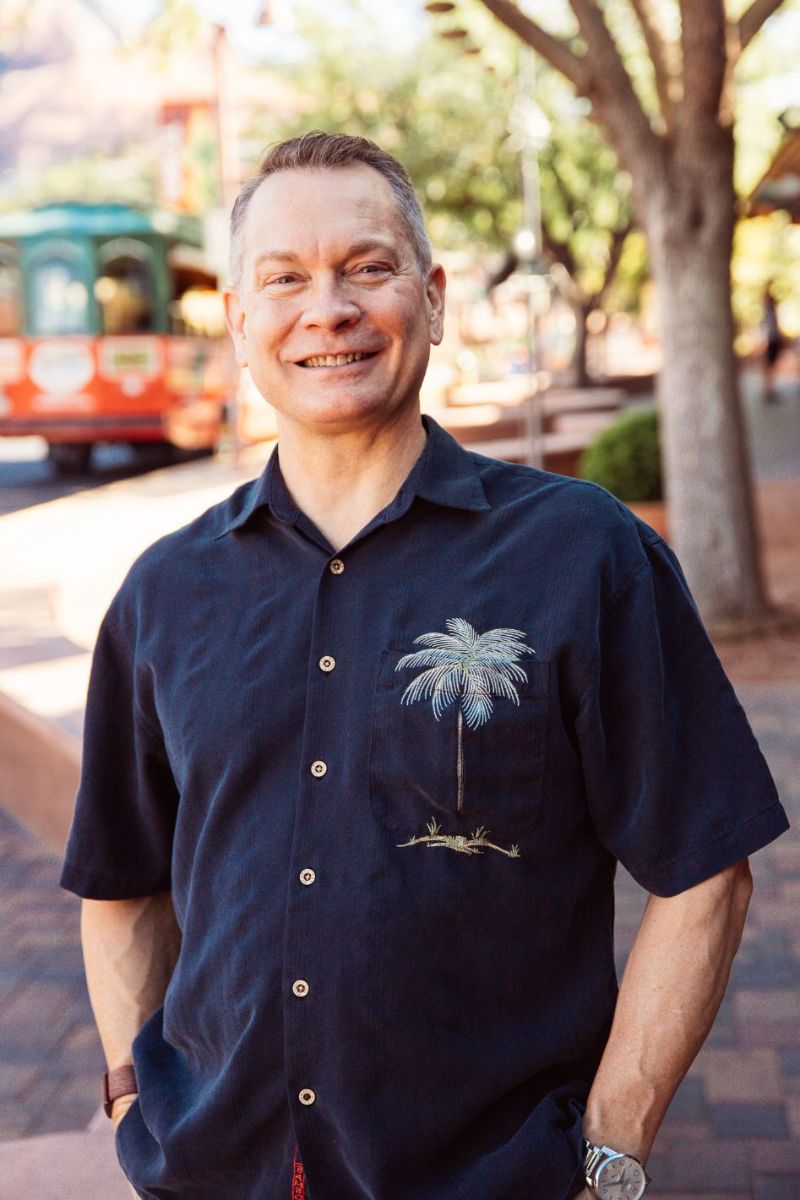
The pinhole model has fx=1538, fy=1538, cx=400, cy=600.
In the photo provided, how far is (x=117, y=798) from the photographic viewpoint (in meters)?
2.01

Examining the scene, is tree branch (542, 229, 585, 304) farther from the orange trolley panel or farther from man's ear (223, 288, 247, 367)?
man's ear (223, 288, 247, 367)

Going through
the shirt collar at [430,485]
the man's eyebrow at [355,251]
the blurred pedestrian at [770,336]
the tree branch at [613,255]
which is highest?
the man's eyebrow at [355,251]

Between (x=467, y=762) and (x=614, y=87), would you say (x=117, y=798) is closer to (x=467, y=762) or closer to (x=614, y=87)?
(x=467, y=762)

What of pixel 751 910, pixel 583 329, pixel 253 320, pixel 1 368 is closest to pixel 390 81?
pixel 583 329

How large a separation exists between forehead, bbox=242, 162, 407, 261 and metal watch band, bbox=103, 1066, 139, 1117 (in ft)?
3.39

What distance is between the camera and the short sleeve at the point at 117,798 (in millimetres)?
1968

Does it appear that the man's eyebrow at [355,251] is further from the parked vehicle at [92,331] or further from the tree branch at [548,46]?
the parked vehicle at [92,331]

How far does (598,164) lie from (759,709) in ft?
84.3

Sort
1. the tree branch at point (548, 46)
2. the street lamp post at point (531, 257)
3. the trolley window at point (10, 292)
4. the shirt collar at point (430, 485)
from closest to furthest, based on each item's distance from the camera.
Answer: the shirt collar at point (430, 485), the tree branch at point (548, 46), the street lamp post at point (531, 257), the trolley window at point (10, 292)

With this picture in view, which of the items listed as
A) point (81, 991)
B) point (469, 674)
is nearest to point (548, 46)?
point (81, 991)

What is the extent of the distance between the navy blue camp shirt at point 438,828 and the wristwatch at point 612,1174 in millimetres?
30

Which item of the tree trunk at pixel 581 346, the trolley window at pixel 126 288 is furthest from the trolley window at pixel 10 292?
the tree trunk at pixel 581 346

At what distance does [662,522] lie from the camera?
34.5 feet

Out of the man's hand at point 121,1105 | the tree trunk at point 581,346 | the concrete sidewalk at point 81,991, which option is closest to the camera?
the man's hand at point 121,1105
